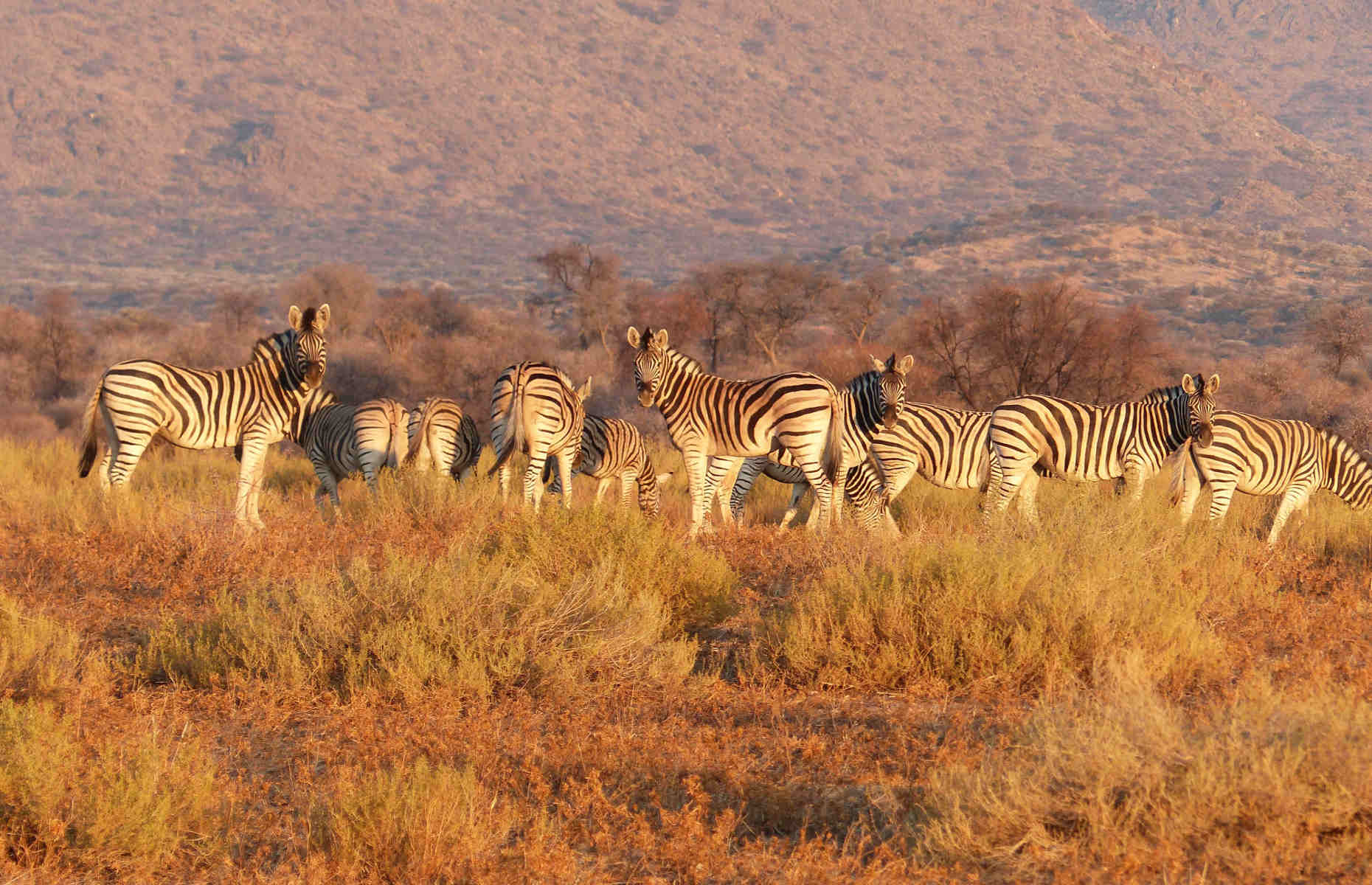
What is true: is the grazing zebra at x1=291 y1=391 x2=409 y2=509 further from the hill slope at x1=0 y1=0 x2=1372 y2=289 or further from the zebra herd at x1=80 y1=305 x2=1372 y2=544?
the hill slope at x1=0 y1=0 x2=1372 y2=289

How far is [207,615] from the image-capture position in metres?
7.83

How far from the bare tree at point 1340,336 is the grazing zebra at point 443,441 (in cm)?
2678

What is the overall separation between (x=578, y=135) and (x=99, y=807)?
160878 millimetres

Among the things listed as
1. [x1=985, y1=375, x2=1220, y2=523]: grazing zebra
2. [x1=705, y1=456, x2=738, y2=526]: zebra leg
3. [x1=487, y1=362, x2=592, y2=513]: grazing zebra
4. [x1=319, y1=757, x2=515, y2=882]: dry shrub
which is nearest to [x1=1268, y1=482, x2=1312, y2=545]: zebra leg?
[x1=985, y1=375, x2=1220, y2=523]: grazing zebra

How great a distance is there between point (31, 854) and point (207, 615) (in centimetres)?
301

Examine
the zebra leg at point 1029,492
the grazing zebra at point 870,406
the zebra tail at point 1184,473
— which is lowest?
the zebra leg at point 1029,492

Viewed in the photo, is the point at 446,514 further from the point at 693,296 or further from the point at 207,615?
the point at 693,296

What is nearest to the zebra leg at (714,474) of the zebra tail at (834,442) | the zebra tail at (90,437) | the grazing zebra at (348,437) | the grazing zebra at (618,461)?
the zebra tail at (834,442)

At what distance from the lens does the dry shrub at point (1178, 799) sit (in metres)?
4.66

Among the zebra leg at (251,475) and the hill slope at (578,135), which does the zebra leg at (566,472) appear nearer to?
the zebra leg at (251,475)

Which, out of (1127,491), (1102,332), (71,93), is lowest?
(1127,491)

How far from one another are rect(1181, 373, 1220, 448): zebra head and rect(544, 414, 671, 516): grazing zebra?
5253 mm

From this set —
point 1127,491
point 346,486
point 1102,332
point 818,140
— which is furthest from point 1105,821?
point 818,140

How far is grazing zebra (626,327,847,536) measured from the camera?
455 inches
